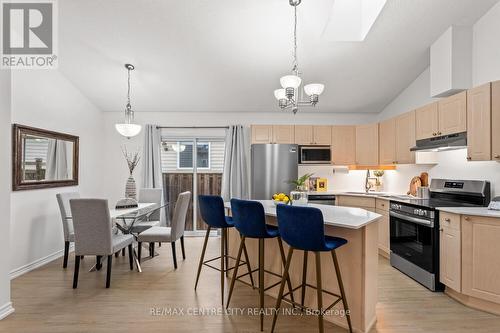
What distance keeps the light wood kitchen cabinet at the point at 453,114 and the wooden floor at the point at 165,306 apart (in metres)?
1.89

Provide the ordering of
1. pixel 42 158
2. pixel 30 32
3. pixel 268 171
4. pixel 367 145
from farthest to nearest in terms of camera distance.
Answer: pixel 367 145 < pixel 268 171 < pixel 42 158 < pixel 30 32

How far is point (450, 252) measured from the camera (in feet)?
9.32

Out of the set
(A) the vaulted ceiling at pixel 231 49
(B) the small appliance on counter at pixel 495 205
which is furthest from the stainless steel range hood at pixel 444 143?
(A) the vaulted ceiling at pixel 231 49

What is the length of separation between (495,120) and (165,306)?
3.82 meters

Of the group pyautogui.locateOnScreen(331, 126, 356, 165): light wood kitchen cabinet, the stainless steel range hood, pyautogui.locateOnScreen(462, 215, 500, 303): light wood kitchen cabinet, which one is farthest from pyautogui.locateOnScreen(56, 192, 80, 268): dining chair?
the stainless steel range hood

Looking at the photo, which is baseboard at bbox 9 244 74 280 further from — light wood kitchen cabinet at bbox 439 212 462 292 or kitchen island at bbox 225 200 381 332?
light wood kitchen cabinet at bbox 439 212 462 292

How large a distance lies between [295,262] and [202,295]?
3.55 feet

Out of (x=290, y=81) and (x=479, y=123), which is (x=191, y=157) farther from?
(x=479, y=123)

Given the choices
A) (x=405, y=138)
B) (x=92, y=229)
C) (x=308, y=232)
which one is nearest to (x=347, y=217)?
(x=308, y=232)

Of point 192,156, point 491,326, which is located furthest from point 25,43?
point 491,326

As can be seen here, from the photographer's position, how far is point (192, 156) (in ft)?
18.6

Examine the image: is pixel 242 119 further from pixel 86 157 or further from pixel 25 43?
pixel 25 43

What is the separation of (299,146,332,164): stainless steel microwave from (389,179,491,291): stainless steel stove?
5.41 ft

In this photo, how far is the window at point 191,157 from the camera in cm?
568
